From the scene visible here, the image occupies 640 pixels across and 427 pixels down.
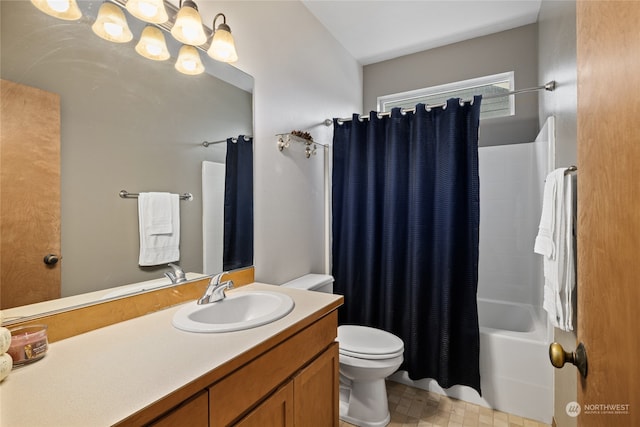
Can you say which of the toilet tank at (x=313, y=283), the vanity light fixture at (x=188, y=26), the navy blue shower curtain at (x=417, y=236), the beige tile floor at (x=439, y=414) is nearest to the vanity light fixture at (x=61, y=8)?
the vanity light fixture at (x=188, y=26)

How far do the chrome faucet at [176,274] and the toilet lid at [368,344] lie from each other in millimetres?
972

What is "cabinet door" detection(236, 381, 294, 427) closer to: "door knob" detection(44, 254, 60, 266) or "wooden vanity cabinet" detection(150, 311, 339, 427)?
"wooden vanity cabinet" detection(150, 311, 339, 427)

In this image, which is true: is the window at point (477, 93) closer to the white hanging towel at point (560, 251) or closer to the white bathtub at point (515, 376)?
the white hanging towel at point (560, 251)

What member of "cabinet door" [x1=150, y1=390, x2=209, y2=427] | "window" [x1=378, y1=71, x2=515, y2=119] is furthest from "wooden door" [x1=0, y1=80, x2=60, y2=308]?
"window" [x1=378, y1=71, x2=515, y2=119]

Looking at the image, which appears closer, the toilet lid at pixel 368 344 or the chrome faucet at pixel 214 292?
the chrome faucet at pixel 214 292

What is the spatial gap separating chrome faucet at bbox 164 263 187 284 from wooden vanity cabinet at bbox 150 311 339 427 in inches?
23.1

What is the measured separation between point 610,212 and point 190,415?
3.08 feet

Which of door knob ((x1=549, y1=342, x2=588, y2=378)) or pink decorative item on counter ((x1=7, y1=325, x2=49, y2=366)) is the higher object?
door knob ((x1=549, y1=342, x2=588, y2=378))

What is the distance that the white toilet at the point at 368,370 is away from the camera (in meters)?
1.69

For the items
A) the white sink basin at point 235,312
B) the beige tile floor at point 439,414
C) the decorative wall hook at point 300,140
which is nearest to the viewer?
the white sink basin at point 235,312

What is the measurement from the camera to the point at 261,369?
933 millimetres

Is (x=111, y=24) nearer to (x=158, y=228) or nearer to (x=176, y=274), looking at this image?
(x=158, y=228)

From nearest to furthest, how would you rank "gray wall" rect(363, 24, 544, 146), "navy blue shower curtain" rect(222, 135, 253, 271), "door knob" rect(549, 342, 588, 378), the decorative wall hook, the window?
"door knob" rect(549, 342, 588, 378)
"navy blue shower curtain" rect(222, 135, 253, 271)
the decorative wall hook
"gray wall" rect(363, 24, 544, 146)
the window

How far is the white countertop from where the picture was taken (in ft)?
1.98
